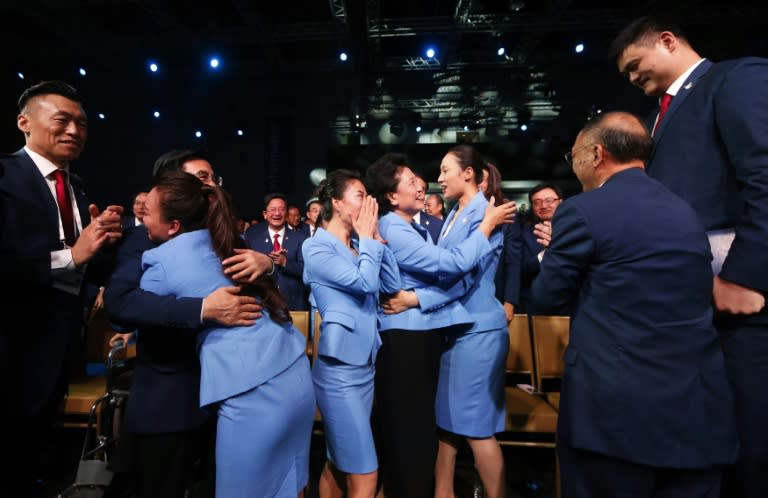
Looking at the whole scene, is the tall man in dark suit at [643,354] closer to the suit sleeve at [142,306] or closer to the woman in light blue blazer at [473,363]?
the woman in light blue blazer at [473,363]

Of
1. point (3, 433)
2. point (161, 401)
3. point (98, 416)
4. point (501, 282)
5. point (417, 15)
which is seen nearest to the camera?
point (161, 401)

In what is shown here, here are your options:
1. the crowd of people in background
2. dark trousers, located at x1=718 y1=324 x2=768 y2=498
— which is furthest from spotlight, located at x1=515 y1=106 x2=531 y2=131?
dark trousers, located at x1=718 y1=324 x2=768 y2=498

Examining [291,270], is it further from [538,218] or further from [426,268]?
[426,268]

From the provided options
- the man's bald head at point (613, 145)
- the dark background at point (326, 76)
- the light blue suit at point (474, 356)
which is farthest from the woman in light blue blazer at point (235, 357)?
the dark background at point (326, 76)

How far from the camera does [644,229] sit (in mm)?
1087

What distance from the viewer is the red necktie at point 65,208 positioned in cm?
159

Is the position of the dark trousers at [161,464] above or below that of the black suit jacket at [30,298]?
below

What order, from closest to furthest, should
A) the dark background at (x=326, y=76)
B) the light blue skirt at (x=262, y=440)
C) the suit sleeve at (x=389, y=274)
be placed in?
the light blue skirt at (x=262, y=440) < the suit sleeve at (x=389, y=274) < the dark background at (x=326, y=76)

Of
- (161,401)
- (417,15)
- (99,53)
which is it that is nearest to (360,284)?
Answer: (161,401)

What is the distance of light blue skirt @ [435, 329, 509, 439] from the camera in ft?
6.27

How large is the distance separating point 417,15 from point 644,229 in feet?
26.8

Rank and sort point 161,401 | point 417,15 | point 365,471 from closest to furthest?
point 161,401 < point 365,471 < point 417,15

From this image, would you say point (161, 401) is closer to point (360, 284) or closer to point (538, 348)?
point (360, 284)

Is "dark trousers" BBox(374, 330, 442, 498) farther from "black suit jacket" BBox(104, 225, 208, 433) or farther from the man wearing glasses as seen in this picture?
the man wearing glasses
